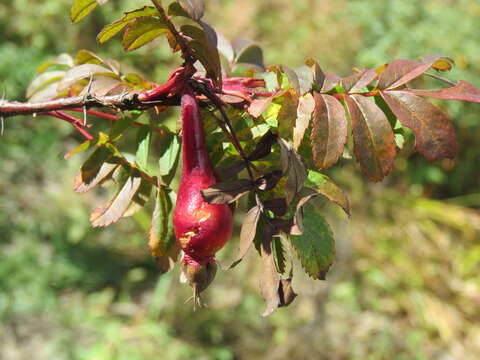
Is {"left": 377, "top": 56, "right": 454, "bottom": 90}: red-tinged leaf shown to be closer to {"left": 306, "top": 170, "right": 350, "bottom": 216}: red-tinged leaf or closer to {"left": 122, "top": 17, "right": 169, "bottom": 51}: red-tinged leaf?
{"left": 306, "top": 170, "right": 350, "bottom": 216}: red-tinged leaf

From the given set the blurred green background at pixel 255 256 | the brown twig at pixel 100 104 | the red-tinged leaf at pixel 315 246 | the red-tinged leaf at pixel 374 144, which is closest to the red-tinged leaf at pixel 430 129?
the red-tinged leaf at pixel 374 144

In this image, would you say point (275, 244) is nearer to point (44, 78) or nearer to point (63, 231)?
point (44, 78)

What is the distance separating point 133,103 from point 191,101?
69 mm

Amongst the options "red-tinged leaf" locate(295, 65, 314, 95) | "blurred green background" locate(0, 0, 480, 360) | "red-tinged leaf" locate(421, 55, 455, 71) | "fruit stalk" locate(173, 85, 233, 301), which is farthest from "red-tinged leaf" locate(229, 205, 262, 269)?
"blurred green background" locate(0, 0, 480, 360)

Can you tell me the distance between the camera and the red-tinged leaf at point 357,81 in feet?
1.80

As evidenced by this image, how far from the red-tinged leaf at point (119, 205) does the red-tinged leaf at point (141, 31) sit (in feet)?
0.61

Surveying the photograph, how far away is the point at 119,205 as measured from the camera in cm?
66

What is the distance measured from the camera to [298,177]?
47 cm

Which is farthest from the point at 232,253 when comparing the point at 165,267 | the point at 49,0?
the point at 165,267

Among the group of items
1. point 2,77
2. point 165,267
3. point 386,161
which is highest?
point 386,161

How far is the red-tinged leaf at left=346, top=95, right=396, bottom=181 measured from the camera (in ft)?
1.65

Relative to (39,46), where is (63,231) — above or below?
below

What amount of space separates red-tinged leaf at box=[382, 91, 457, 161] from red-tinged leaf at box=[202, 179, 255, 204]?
0.56ft

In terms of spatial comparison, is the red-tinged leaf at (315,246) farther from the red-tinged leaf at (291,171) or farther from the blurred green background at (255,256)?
the blurred green background at (255,256)
